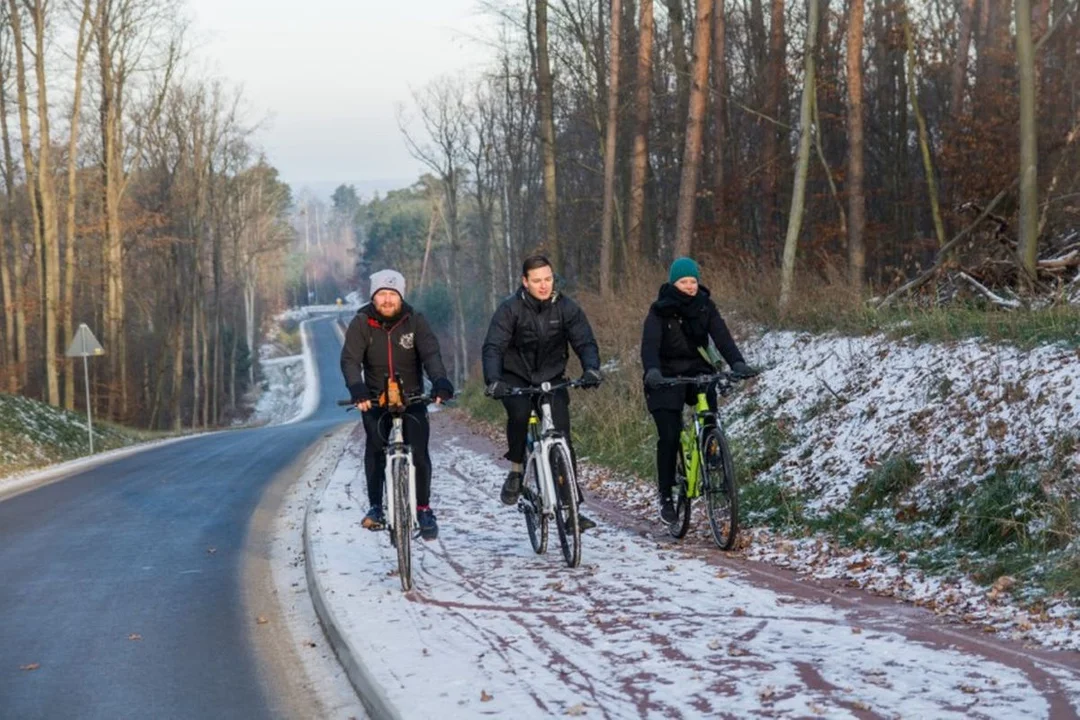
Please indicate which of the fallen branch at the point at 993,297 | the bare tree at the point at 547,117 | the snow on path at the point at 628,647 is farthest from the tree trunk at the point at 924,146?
the snow on path at the point at 628,647

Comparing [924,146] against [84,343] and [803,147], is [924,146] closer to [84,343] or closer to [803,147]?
[803,147]

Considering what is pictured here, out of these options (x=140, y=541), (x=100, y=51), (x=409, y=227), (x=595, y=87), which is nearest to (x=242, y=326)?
(x=409, y=227)

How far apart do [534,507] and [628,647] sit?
9.82 ft

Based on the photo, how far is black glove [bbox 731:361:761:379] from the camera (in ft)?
28.8

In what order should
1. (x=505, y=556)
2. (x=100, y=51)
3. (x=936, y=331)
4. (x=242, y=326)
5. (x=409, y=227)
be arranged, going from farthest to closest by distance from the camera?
(x=409, y=227), (x=242, y=326), (x=100, y=51), (x=936, y=331), (x=505, y=556)

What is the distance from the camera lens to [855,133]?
22.5 meters

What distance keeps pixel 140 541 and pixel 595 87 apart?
25.5 m

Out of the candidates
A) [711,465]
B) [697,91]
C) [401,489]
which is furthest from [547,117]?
[401,489]

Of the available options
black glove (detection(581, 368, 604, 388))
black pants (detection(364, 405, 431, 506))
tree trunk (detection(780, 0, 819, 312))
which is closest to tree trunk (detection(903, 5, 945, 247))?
tree trunk (detection(780, 0, 819, 312))

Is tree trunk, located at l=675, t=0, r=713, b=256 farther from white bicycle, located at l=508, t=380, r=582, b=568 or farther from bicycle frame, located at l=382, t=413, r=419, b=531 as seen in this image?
bicycle frame, located at l=382, t=413, r=419, b=531

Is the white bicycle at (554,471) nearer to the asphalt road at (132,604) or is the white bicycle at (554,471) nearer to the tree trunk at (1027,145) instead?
the asphalt road at (132,604)

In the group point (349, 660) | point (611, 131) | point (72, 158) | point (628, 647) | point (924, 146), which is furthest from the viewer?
point (72, 158)

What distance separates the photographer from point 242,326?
89.5 meters

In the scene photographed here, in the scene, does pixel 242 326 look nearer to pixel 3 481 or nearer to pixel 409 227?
pixel 409 227
